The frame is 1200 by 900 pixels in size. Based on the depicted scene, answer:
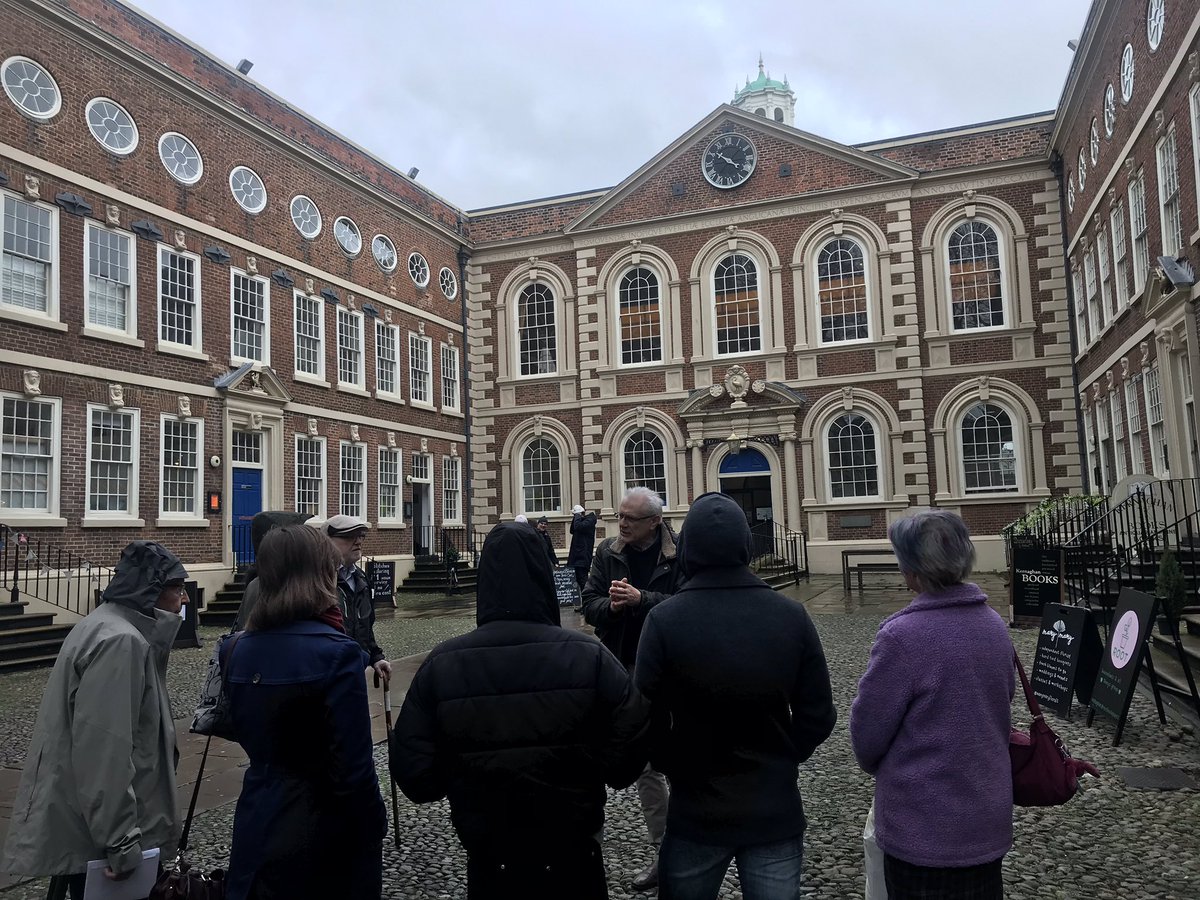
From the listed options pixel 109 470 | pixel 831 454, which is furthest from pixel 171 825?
pixel 831 454

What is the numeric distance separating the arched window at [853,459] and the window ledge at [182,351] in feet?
47.6

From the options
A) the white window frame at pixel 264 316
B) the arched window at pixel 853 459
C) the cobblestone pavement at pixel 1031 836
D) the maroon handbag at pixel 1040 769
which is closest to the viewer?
the maroon handbag at pixel 1040 769

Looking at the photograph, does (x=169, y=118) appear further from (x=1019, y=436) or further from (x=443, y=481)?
(x=1019, y=436)

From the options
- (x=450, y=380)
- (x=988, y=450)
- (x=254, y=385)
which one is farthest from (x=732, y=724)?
(x=450, y=380)

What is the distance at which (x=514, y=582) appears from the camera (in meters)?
2.80

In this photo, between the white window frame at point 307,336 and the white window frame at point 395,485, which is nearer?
the white window frame at point 307,336

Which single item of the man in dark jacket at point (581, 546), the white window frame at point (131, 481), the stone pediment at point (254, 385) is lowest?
the man in dark jacket at point (581, 546)

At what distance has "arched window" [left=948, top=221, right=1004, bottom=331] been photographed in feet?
74.8

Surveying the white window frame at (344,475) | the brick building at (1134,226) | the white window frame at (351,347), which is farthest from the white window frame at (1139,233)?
the white window frame at (344,475)

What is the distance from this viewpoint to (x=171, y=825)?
351cm

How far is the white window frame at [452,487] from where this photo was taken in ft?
85.5

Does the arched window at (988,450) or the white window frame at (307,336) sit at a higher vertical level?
the white window frame at (307,336)

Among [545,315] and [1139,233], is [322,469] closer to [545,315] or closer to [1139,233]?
[545,315]

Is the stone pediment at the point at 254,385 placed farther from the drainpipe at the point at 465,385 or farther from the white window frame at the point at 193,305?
the drainpipe at the point at 465,385
